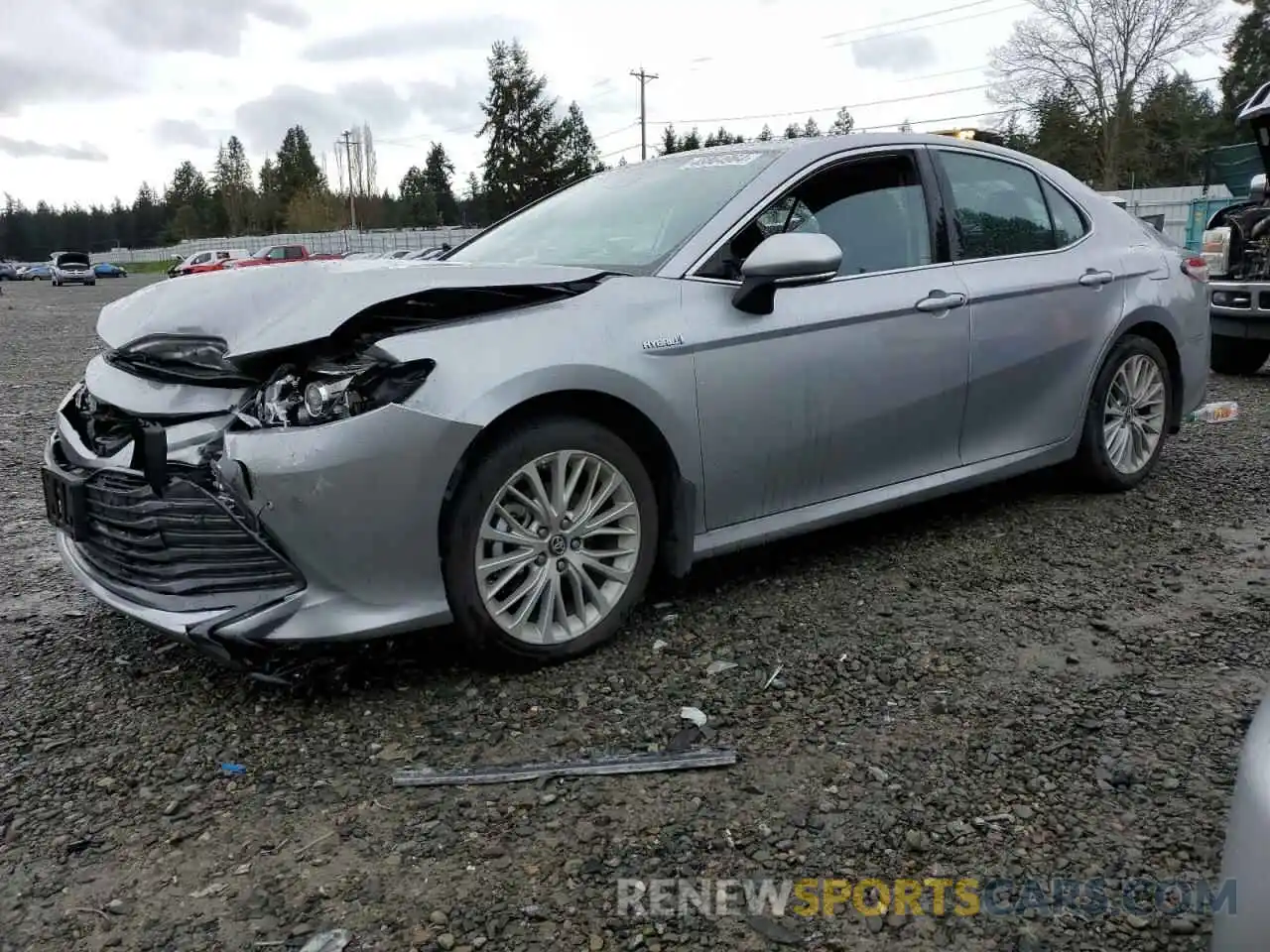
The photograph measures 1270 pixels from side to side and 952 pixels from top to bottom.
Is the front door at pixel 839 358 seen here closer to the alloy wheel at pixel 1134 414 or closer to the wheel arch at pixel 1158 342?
the wheel arch at pixel 1158 342

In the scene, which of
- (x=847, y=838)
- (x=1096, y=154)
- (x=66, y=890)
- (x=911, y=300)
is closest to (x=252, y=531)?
(x=66, y=890)

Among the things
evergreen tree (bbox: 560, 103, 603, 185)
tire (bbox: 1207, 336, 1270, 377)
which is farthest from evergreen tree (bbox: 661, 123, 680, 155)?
tire (bbox: 1207, 336, 1270, 377)

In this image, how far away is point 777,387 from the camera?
339 centimetres

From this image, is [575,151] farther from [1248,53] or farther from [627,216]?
[627,216]

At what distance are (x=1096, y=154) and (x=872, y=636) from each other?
47.1m

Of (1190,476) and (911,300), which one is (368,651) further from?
(1190,476)

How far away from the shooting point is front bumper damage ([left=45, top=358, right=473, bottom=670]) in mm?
2660

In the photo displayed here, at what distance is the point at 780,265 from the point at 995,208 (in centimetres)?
150

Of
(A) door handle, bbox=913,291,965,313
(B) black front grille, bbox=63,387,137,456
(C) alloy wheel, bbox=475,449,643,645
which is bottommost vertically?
(C) alloy wheel, bbox=475,449,643,645

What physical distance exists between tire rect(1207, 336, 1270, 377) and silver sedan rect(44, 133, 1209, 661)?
17.0ft

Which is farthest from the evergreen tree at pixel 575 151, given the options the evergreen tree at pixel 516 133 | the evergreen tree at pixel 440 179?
the evergreen tree at pixel 440 179

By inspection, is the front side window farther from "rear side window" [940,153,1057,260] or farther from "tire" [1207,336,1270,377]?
"tire" [1207,336,1270,377]

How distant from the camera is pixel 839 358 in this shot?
139 inches

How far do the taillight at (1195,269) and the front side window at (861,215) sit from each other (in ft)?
5.68
